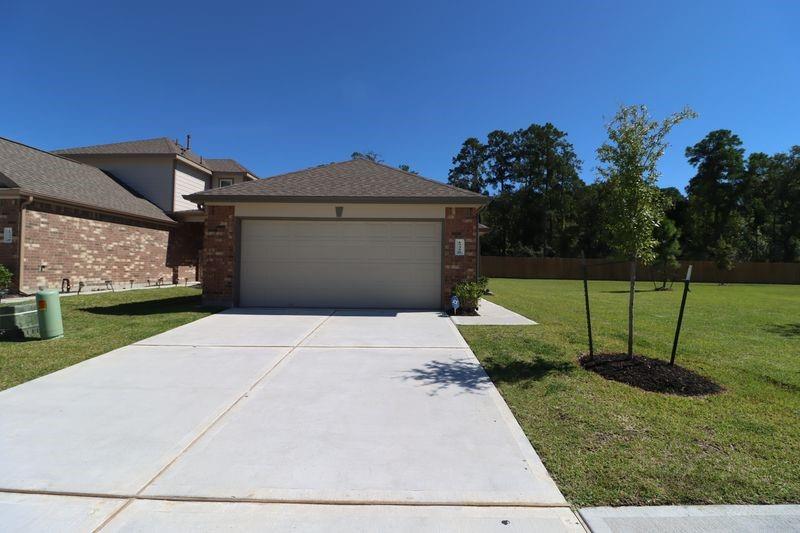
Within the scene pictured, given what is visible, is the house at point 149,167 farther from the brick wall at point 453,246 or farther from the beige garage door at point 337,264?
the brick wall at point 453,246

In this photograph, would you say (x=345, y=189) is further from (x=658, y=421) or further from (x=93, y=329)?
(x=658, y=421)

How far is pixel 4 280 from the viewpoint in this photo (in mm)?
12273

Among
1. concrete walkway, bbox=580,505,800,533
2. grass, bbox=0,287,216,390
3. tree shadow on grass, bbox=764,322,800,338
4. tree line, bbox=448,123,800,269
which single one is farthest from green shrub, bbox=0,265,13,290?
tree line, bbox=448,123,800,269

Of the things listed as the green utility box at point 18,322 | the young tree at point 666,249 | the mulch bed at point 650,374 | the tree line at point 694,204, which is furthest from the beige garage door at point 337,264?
the tree line at point 694,204

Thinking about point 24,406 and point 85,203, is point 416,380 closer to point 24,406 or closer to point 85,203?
point 24,406

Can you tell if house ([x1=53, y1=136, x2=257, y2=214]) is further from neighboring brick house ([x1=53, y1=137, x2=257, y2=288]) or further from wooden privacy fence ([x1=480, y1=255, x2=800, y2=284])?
wooden privacy fence ([x1=480, y1=255, x2=800, y2=284])

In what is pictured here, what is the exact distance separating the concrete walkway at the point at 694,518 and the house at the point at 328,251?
8602 mm

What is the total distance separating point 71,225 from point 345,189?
1042 cm

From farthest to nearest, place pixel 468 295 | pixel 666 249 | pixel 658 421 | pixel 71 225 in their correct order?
1. pixel 666 249
2. pixel 71 225
3. pixel 468 295
4. pixel 658 421

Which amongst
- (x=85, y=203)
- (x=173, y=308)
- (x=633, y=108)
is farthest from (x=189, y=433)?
(x=85, y=203)

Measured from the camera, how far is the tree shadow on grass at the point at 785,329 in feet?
29.7

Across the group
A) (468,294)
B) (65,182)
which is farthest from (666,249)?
(65,182)

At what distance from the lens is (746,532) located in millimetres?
2414

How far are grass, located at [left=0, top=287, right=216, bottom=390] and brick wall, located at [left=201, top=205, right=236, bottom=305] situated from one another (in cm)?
56
